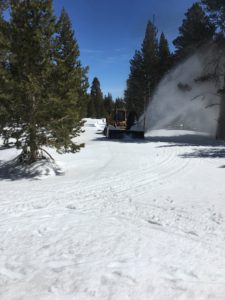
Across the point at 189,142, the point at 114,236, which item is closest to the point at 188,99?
the point at 189,142

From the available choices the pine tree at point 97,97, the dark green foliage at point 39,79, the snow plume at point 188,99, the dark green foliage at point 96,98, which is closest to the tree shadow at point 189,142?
the snow plume at point 188,99

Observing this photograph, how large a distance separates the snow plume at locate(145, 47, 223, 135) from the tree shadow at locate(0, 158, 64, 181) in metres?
17.6

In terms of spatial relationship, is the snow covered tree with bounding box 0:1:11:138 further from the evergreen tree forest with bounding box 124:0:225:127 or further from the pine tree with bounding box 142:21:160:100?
the pine tree with bounding box 142:21:160:100

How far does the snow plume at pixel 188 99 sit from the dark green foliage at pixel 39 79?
1747 centimetres

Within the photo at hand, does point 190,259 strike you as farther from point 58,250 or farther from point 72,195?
point 72,195

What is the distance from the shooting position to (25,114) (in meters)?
11.5

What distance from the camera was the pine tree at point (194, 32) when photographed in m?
25.5

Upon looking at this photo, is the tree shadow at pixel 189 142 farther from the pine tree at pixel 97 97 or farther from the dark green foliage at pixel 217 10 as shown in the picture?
the pine tree at pixel 97 97

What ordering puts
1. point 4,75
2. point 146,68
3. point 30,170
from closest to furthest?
point 4,75 < point 30,170 < point 146,68

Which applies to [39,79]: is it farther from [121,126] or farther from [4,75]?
[121,126]

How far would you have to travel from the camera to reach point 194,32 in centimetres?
2639

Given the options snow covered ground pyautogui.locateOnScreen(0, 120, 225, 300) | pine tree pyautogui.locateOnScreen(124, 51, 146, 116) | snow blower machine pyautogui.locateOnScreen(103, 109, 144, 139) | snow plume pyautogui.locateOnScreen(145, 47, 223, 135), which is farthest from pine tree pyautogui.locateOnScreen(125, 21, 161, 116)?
snow covered ground pyautogui.locateOnScreen(0, 120, 225, 300)

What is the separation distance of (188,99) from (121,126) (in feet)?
28.9

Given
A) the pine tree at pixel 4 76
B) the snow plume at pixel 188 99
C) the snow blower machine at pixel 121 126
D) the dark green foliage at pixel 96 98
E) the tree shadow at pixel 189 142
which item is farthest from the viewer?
the dark green foliage at pixel 96 98
